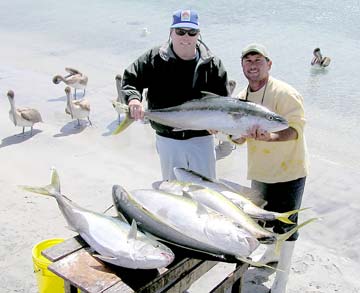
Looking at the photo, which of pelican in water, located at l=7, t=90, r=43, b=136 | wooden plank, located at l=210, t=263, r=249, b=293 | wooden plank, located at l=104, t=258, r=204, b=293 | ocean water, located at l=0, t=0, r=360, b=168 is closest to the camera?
wooden plank, located at l=104, t=258, r=204, b=293

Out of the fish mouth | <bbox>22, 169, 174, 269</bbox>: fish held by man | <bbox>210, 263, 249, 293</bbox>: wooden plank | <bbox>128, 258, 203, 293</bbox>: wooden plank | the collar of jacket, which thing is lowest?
<bbox>210, 263, 249, 293</bbox>: wooden plank

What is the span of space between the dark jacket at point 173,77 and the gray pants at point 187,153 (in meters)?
0.11

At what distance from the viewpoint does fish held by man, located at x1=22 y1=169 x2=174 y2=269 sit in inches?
133

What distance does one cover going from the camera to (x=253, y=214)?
395cm

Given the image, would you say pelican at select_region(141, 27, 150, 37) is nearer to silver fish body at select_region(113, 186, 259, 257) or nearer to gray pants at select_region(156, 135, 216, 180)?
gray pants at select_region(156, 135, 216, 180)

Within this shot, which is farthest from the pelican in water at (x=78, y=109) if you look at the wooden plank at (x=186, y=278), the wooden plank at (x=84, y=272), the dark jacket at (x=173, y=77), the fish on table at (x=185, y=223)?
the wooden plank at (x=186, y=278)

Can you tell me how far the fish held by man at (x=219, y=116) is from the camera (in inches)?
162

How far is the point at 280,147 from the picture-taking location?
4633 mm

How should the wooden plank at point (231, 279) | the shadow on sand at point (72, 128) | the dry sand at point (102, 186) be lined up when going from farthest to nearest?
1. the shadow on sand at point (72, 128)
2. the dry sand at point (102, 186)
3. the wooden plank at point (231, 279)

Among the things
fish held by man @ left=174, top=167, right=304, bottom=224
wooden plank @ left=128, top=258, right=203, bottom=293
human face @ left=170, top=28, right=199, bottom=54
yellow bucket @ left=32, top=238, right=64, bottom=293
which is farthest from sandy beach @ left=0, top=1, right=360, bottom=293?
human face @ left=170, top=28, right=199, bottom=54

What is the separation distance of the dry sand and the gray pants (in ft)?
3.96

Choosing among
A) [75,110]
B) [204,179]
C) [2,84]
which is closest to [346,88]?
[75,110]

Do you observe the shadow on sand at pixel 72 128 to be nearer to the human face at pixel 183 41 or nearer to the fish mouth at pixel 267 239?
the human face at pixel 183 41

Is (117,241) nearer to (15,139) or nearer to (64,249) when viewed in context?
(64,249)
